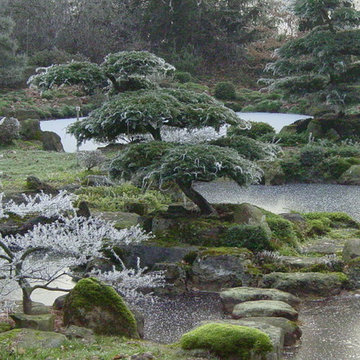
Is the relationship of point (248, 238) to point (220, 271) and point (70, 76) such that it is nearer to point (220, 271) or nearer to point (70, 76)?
point (220, 271)

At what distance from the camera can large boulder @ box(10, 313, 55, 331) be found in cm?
581

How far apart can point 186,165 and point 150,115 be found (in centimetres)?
94

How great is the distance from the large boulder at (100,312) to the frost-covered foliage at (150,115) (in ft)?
10.3

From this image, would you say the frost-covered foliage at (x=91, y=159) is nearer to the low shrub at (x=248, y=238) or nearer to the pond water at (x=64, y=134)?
the pond water at (x=64, y=134)

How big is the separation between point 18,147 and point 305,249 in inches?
481

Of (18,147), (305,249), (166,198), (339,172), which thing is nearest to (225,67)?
(18,147)

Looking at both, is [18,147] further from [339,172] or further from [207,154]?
[207,154]

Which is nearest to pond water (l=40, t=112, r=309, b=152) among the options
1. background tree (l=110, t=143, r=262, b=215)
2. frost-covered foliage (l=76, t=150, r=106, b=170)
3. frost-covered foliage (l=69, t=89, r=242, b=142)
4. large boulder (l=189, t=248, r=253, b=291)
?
frost-covered foliage (l=76, t=150, r=106, b=170)

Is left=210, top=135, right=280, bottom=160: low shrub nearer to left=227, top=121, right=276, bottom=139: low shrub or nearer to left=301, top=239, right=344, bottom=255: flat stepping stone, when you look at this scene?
left=301, top=239, right=344, bottom=255: flat stepping stone

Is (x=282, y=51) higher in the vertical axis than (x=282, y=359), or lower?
higher

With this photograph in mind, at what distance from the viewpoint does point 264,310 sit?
671cm

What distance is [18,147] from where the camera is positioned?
19.7m

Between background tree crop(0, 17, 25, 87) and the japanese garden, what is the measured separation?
328 inches

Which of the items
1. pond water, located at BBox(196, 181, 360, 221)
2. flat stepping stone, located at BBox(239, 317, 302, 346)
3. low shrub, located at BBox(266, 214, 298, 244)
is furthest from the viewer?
pond water, located at BBox(196, 181, 360, 221)
